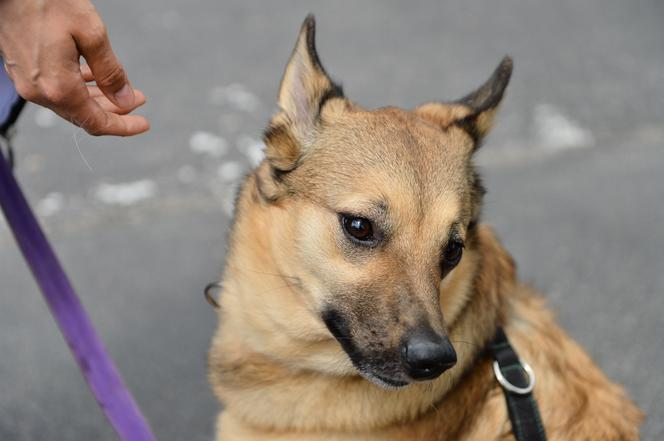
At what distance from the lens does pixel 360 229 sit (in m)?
2.27

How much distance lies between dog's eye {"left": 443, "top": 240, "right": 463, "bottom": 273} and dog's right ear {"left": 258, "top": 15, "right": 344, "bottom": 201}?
1.88 feet

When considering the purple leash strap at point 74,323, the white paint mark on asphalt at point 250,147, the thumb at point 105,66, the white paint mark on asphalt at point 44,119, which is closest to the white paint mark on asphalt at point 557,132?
the white paint mark on asphalt at point 250,147

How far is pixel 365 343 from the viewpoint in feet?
7.25

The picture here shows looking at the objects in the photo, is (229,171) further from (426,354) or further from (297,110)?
(426,354)

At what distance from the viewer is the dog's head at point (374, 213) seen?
217 centimetres

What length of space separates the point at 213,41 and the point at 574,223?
10.1 ft

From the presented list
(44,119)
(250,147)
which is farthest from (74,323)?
(44,119)

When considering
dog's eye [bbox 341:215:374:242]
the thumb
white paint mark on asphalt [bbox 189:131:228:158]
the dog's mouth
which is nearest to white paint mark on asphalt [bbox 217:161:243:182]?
white paint mark on asphalt [bbox 189:131:228:158]

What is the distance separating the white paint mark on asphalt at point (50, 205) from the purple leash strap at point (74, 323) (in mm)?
2295

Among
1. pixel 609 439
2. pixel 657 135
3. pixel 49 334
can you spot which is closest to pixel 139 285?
pixel 49 334

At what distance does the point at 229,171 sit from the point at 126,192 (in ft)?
2.18

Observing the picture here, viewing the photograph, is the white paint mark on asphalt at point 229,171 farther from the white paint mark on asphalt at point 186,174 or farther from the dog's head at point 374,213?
the dog's head at point 374,213

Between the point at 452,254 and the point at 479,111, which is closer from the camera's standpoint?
the point at 452,254

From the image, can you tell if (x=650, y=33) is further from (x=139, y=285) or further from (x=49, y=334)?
(x=49, y=334)
